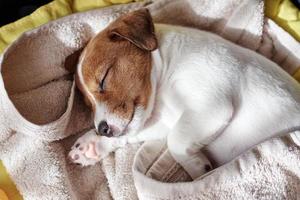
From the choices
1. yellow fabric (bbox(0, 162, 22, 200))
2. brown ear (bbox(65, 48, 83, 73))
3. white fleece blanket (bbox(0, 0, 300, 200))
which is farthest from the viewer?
brown ear (bbox(65, 48, 83, 73))

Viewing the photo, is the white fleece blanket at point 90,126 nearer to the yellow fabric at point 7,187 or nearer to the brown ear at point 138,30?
the yellow fabric at point 7,187

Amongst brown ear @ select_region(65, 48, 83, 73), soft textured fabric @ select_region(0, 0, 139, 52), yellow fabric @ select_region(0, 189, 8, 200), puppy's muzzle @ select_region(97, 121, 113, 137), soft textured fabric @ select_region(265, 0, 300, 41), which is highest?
soft textured fabric @ select_region(265, 0, 300, 41)

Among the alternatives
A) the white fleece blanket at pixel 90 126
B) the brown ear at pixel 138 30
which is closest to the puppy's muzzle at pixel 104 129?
the white fleece blanket at pixel 90 126

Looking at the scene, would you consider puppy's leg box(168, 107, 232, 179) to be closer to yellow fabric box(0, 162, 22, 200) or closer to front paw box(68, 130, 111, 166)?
front paw box(68, 130, 111, 166)

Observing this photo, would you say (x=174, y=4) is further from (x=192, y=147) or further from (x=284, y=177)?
(x=284, y=177)

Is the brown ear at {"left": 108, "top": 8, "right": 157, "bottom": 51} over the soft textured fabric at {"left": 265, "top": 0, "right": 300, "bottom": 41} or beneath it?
over

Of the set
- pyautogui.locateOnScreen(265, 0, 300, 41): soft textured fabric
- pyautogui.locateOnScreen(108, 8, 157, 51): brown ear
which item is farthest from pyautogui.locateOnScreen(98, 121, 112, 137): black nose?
pyautogui.locateOnScreen(265, 0, 300, 41): soft textured fabric

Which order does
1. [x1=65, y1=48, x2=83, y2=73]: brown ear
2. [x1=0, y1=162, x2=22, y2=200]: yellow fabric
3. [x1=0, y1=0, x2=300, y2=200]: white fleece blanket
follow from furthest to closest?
[x1=65, y1=48, x2=83, y2=73]: brown ear
[x1=0, y1=162, x2=22, y2=200]: yellow fabric
[x1=0, y1=0, x2=300, y2=200]: white fleece blanket

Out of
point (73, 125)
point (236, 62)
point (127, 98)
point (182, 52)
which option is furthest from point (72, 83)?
point (236, 62)

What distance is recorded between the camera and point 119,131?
5.67ft

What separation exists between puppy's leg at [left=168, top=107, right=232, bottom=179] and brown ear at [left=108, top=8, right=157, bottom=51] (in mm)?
240

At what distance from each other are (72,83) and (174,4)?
0.45 m

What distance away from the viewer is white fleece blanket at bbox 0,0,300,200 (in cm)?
165

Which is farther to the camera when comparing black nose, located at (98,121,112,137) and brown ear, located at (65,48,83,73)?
brown ear, located at (65,48,83,73)
